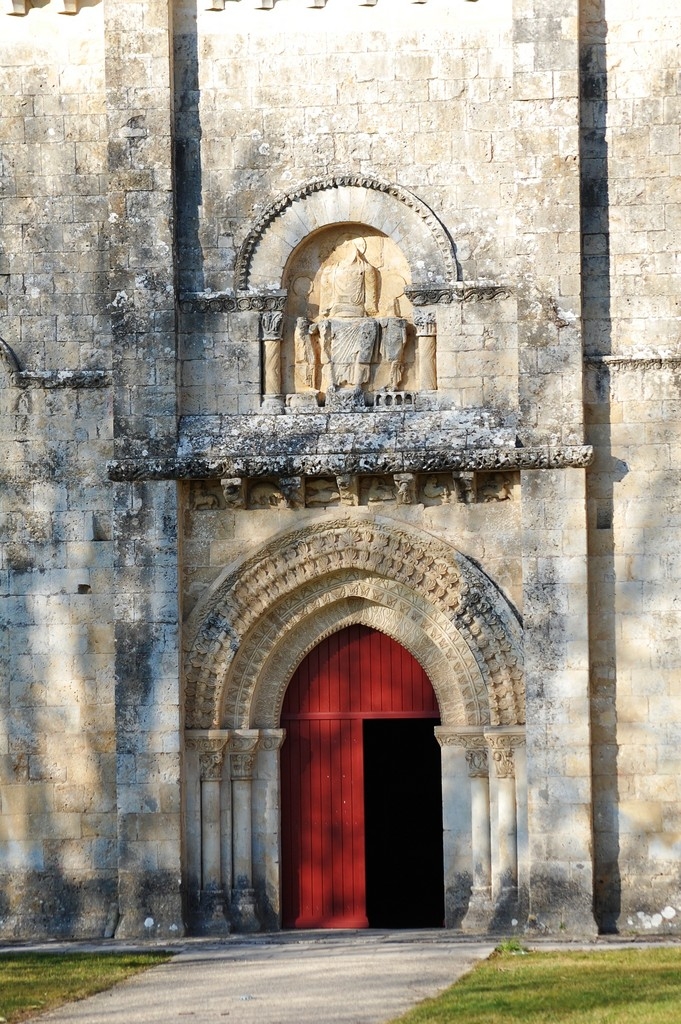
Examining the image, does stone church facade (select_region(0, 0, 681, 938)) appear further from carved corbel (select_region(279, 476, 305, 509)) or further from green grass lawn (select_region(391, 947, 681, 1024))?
green grass lawn (select_region(391, 947, 681, 1024))

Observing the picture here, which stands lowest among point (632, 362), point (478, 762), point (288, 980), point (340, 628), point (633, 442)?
point (288, 980)

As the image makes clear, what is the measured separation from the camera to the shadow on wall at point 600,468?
1358 centimetres

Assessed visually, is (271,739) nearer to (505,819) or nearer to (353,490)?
(505,819)

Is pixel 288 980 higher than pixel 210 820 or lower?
lower

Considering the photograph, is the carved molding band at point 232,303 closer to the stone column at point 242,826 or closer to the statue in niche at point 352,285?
the statue in niche at point 352,285

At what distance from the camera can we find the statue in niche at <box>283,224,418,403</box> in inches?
554

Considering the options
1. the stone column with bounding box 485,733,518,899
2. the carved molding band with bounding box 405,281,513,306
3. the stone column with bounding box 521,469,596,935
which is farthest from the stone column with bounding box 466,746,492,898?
the carved molding band with bounding box 405,281,513,306

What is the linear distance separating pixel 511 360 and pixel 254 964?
4.87m

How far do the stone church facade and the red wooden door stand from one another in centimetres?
11

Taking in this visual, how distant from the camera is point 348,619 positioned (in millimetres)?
14234

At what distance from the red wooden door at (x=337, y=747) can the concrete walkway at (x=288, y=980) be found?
632 millimetres

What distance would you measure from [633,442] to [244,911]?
4629 millimetres

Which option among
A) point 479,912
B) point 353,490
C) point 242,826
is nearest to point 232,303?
point 353,490

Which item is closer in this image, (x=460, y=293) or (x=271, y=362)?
(x=460, y=293)
